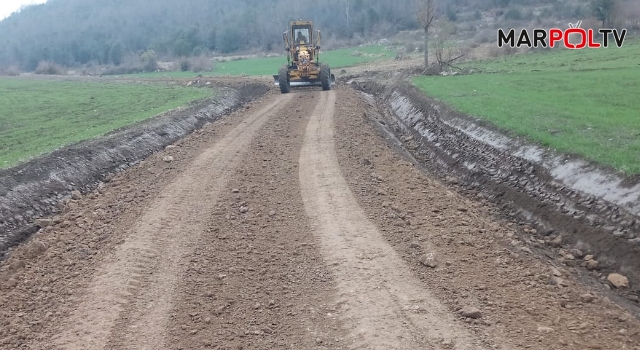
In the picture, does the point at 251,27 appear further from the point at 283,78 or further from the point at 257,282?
the point at 257,282

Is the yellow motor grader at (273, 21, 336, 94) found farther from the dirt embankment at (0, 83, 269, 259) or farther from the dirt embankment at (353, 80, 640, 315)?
the dirt embankment at (353, 80, 640, 315)

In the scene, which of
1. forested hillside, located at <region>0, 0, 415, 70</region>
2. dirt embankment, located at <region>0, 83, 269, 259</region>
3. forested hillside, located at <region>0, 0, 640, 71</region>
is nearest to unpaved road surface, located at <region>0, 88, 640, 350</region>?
dirt embankment, located at <region>0, 83, 269, 259</region>

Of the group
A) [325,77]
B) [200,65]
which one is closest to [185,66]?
[200,65]

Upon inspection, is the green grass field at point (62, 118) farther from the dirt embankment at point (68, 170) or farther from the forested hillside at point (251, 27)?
the forested hillside at point (251, 27)

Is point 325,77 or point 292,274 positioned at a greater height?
point 325,77

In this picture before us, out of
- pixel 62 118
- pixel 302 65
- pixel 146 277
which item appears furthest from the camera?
pixel 302 65

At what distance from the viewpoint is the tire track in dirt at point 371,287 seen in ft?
19.2

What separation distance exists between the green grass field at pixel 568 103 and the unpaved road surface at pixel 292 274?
2636 mm

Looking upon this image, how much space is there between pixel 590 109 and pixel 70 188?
46.7 feet

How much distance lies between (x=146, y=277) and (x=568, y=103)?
48.4 ft

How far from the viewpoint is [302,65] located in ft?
104

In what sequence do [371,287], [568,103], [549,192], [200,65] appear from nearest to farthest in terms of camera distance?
[371,287] → [549,192] → [568,103] → [200,65]

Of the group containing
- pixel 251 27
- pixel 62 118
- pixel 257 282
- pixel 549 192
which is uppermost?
pixel 251 27

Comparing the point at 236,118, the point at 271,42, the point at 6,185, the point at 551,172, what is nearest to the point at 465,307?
the point at 551,172
